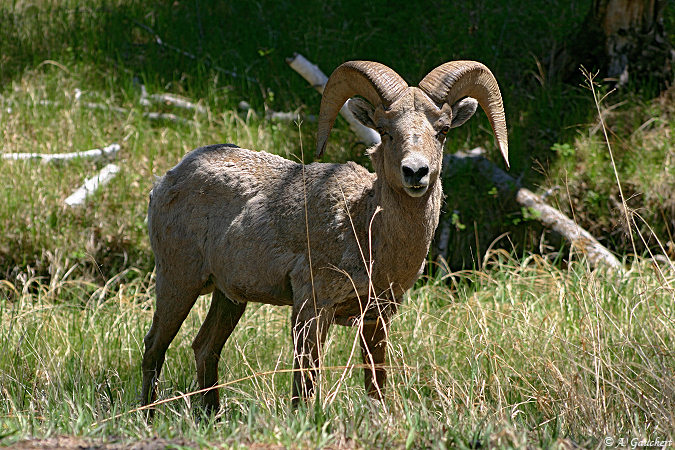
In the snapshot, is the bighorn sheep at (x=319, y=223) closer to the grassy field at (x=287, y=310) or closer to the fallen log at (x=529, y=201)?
the grassy field at (x=287, y=310)

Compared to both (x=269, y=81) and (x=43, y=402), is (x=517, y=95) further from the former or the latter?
(x=43, y=402)

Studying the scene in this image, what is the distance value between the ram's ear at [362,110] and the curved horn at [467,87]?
1.19 ft

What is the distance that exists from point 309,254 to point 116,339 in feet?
7.94

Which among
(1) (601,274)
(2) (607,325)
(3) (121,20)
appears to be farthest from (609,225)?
(3) (121,20)

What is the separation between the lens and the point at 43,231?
339 inches

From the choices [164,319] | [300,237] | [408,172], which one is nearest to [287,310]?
[164,319]

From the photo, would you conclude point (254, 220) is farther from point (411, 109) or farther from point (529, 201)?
point (529, 201)

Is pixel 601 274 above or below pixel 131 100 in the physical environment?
below

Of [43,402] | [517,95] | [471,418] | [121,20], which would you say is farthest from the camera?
[121,20]

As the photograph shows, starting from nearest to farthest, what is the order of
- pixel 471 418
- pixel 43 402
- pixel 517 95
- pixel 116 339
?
pixel 471 418, pixel 43 402, pixel 116 339, pixel 517 95

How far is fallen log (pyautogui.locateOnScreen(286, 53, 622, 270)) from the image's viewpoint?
8.20 metres

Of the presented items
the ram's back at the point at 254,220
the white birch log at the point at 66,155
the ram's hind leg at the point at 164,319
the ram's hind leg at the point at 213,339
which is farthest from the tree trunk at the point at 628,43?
the ram's hind leg at the point at 164,319

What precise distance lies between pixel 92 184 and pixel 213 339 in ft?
12.7

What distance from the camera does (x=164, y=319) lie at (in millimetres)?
5723
